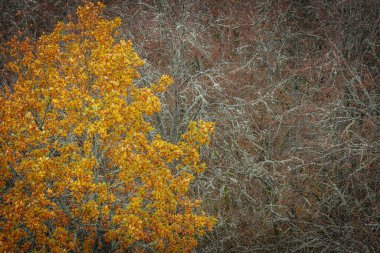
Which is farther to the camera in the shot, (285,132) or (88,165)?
(285,132)

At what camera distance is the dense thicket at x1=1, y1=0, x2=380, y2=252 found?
7648 mm

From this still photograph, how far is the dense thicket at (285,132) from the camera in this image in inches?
301

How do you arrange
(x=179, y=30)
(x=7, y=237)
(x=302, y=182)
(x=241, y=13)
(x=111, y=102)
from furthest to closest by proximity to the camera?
(x=241, y=13), (x=179, y=30), (x=302, y=182), (x=111, y=102), (x=7, y=237)

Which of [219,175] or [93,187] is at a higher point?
[93,187]

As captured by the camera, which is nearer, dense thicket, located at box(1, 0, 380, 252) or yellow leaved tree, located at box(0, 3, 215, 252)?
yellow leaved tree, located at box(0, 3, 215, 252)

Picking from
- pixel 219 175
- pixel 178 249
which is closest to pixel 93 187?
pixel 178 249

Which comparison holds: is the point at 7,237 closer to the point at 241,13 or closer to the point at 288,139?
the point at 288,139

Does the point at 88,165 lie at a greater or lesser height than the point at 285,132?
greater

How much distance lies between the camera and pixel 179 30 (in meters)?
9.48

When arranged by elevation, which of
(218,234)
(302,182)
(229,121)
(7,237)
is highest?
(7,237)

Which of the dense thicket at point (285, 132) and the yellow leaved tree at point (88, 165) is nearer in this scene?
the yellow leaved tree at point (88, 165)

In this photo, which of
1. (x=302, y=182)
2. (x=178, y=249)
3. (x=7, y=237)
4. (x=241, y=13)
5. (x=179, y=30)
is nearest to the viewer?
(x=7, y=237)

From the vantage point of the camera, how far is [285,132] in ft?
32.5

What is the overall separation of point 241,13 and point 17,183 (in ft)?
34.1
